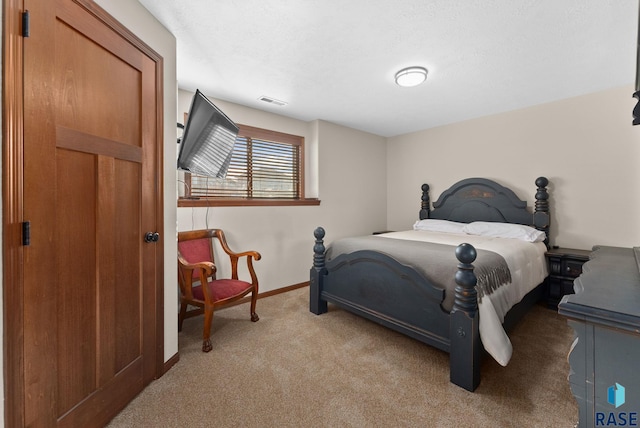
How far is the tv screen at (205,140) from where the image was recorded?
204cm

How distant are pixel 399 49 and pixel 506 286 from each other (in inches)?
80.4

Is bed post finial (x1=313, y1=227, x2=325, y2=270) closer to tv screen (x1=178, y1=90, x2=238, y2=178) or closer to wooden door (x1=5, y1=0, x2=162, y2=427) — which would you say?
tv screen (x1=178, y1=90, x2=238, y2=178)

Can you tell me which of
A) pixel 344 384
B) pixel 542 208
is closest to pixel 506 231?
Result: pixel 542 208

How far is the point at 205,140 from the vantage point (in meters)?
2.23

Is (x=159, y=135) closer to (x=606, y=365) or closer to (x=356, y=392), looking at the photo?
(x=356, y=392)

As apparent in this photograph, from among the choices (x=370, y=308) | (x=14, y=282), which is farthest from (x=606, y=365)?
(x=14, y=282)

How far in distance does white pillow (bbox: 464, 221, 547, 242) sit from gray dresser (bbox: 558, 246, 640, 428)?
2.54m

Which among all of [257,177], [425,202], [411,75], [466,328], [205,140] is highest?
[411,75]

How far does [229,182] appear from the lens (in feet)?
10.8

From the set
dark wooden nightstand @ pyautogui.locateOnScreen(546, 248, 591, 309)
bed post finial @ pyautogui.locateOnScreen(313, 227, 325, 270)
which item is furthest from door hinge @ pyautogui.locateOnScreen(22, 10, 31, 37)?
dark wooden nightstand @ pyautogui.locateOnScreen(546, 248, 591, 309)

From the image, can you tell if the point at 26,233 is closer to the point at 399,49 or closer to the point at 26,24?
the point at 26,24

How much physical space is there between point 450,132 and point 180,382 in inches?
175

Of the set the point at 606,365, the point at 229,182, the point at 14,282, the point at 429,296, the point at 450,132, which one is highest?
the point at 450,132

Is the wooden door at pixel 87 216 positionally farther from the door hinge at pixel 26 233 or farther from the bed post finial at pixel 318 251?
the bed post finial at pixel 318 251
